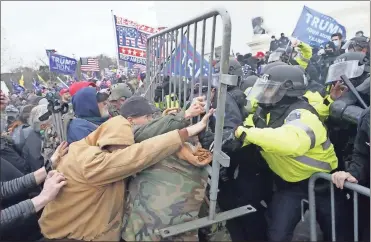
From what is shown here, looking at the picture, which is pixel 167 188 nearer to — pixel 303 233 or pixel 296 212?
pixel 296 212

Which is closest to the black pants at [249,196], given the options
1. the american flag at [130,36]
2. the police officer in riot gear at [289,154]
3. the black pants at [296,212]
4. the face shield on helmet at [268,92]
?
the police officer in riot gear at [289,154]

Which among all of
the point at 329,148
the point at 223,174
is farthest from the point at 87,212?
the point at 329,148

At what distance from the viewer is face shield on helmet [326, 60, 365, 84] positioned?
3.61m

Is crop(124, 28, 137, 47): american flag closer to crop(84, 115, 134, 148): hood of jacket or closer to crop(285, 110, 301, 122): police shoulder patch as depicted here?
crop(285, 110, 301, 122): police shoulder patch

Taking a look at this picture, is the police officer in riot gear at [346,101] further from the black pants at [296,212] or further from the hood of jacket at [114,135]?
the hood of jacket at [114,135]

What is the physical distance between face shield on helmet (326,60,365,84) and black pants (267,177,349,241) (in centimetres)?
130

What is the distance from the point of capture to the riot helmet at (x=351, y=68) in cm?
361

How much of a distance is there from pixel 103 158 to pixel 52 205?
1.76 ft

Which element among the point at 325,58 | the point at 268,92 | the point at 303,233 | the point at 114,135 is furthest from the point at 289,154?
the point at 325,58

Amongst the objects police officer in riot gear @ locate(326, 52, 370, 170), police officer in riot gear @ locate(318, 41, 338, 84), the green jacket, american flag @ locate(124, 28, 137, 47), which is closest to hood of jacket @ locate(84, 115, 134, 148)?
police officer in riot gear @ locate(326, 52, 370, 170)

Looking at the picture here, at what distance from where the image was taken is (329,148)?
291 centimetres

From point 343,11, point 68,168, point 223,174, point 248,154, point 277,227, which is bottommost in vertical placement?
point 277,227

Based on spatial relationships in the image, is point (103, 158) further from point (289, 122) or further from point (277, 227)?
point (277, 227)

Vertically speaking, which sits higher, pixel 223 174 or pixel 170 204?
pixel 170 204
